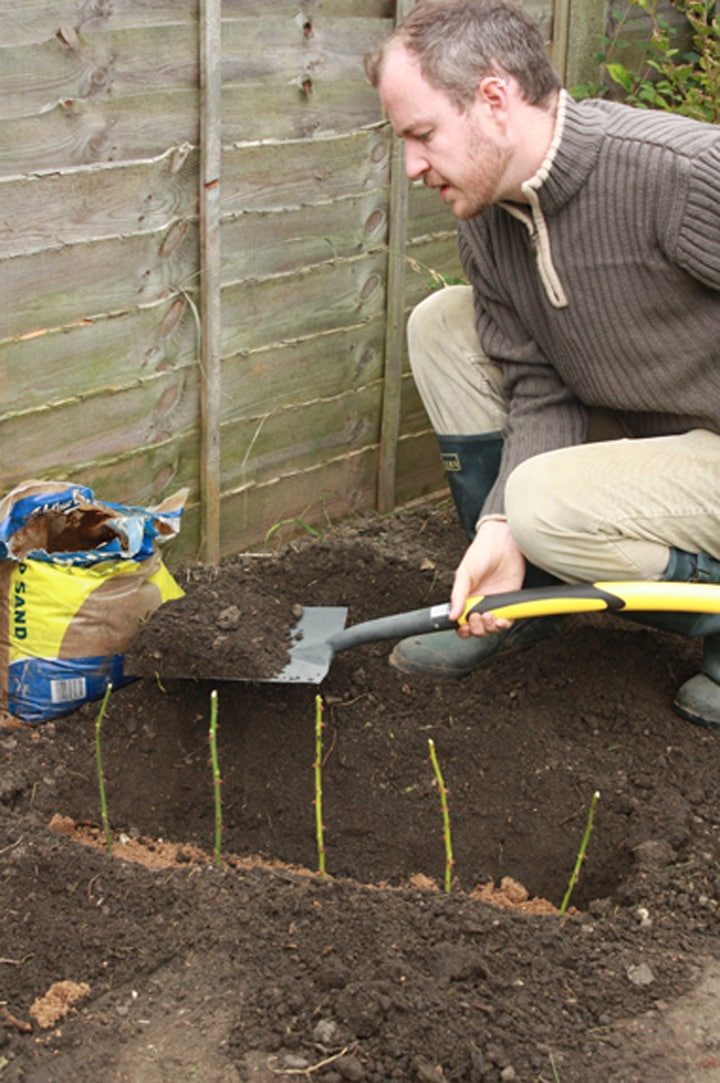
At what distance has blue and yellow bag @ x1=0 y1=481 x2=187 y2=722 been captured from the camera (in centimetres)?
313

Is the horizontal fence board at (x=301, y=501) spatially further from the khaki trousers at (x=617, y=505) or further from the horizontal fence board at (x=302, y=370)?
the khaki trousers at (x=617, y=505)

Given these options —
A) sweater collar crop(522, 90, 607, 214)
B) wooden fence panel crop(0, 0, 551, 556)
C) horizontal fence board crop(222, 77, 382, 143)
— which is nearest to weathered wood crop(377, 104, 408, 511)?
wooden fence panel crop(0, 0, 551, 556)

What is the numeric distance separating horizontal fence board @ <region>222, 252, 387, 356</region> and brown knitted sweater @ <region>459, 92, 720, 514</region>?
76 cm

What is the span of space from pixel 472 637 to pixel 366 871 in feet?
2.05

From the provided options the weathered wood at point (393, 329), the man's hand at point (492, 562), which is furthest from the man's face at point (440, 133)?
the weathered wood at point (393, 329)

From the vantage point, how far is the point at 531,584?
320 cm

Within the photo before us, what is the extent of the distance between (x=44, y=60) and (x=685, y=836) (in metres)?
2.01

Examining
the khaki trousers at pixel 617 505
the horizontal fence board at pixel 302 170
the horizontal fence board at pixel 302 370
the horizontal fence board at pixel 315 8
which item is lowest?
the horizontal fence board at pixel 302 370

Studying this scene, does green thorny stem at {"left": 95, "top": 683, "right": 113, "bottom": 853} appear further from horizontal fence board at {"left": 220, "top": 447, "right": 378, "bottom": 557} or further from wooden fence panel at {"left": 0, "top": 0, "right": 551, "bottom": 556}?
horizontal fence board at {"left": 220, "top": 447, "right": 378, "bottom": 557}

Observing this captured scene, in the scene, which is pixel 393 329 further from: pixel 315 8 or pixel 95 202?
pixel 95 202

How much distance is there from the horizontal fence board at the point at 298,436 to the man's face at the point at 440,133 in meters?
1.23

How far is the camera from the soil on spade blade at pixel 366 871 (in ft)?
7.09

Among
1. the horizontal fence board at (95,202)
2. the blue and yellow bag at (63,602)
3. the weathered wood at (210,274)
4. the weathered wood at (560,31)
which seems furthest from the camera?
the weathered wood at (560,31)

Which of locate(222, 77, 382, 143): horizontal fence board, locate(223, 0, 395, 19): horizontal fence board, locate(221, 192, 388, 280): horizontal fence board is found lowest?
locate(221, 192, 388, 280): horizontal fence board
